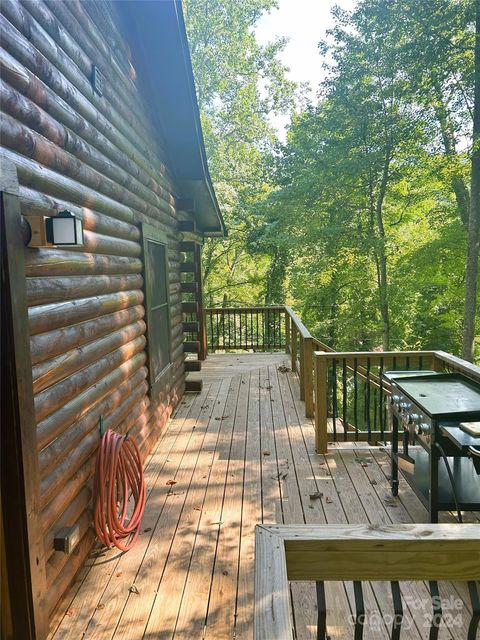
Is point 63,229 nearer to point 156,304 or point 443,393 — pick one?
point 443,393

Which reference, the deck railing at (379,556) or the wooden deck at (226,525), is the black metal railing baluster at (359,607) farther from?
the wooden deck at (226,525)

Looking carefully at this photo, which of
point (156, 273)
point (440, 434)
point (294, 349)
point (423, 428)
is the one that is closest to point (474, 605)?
point (440, 434)

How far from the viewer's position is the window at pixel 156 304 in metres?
4.61

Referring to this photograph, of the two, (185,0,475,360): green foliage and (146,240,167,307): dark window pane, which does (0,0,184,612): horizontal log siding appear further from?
(185,0,475,360): green foliage

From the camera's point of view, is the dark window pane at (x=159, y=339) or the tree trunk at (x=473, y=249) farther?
the tree trunk at (x=473, y=249)

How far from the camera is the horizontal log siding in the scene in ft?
7.12

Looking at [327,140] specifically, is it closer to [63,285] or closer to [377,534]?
[63,285]

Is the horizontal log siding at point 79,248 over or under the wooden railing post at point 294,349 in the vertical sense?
over

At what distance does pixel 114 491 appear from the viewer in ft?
9.85

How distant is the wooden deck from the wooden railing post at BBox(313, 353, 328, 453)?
159 millimetres

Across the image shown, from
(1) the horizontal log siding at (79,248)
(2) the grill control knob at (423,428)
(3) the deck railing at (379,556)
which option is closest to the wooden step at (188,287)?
(1) the horizontal log siding at (79,248)

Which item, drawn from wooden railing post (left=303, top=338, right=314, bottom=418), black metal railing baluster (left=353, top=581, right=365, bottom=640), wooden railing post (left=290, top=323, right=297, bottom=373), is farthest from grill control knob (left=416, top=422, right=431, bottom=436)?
wooden railing post (left=290, top=323, right=297, bottom=373)

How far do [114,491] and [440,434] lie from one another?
212 cm

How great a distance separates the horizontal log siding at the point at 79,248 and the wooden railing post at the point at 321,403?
1.72 meters
